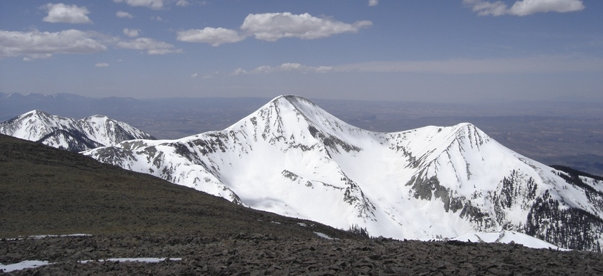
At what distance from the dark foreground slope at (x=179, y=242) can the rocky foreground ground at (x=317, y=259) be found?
4 cm

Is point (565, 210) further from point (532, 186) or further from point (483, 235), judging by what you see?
point (483, 235)

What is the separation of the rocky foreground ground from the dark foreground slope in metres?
0.04

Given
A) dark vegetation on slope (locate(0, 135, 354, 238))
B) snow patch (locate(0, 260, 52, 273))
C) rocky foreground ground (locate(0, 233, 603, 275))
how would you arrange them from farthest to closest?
dark vegetation on slope (locate(0, 135, 354, 238))
snow patch (locate(0, 260, 52, 273))
rocky foreground ground (locate(0, 233, 603, 275))

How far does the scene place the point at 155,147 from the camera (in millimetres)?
199125

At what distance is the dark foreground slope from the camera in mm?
17547

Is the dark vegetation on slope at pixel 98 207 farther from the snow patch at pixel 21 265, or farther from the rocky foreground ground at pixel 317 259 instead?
the snow patch at pixel 21 265

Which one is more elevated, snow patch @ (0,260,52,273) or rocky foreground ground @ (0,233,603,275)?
rocky foreground ground @ (0,233,603,275)

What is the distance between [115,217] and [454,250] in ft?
98.4

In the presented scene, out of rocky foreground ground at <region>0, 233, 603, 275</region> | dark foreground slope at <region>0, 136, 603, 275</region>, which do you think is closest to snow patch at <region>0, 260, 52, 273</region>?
rocky foreground ground at <region>0, 233, 603, 275</region>

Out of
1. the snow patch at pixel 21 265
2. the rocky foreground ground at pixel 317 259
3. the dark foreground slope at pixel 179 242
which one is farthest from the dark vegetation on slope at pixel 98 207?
the snow patch at pixel 21 265

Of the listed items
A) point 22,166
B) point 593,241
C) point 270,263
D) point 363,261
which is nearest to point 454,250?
point 363,261

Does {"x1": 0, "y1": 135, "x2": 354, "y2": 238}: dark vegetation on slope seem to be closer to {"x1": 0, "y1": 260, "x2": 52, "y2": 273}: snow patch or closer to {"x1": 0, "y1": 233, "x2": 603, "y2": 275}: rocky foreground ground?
{"x1": 0, "y1": 233, "x2": 603, "y2": 275}: rocky foreground ground

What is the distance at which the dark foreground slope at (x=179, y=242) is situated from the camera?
17.5 m

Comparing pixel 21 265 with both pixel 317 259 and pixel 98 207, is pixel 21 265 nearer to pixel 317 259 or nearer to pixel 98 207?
pixel 317 259
